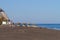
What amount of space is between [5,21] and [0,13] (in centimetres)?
310

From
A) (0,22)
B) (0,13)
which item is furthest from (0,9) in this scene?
(0,22)

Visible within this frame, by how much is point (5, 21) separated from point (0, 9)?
6264mm

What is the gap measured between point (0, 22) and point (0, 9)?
30.2ft

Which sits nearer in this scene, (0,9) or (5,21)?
(5,21)

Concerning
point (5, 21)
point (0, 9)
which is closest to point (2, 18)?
point (5, 21)

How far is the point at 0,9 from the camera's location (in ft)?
211

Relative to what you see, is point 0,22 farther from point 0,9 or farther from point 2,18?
point 0,9

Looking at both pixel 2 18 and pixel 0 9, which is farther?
pixel 0 9

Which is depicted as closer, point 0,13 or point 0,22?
point 0,22

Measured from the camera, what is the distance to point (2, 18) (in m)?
58.0

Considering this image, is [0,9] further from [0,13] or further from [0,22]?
[0,22]

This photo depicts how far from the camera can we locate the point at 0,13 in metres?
60.9

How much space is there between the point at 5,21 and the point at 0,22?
3612mm

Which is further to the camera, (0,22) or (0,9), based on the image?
(0,9)
